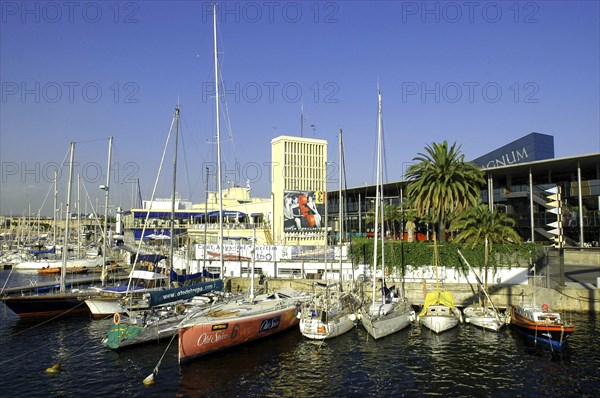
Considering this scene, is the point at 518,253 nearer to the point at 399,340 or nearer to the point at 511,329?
the point at 511,329

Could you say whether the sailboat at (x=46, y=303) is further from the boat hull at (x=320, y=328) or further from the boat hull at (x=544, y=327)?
the boat hull at (x=544, y=327)

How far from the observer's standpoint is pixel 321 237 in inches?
2958

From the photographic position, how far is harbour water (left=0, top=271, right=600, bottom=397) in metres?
22.5

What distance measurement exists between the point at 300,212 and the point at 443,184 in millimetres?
32635

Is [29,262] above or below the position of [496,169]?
below

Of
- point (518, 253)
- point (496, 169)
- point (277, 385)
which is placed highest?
point (496, 169)

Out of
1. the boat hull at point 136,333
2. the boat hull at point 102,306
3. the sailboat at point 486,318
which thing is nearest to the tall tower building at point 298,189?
the boat hull at point 102,306

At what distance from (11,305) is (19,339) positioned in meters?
6.49

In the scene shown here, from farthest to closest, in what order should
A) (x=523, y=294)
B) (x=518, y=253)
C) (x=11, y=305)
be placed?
(x=518, y=253), (x=523, y=294), (x=11, y=305)

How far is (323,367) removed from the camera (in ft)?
85.6

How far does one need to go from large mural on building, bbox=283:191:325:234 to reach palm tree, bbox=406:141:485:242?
28.9 metres

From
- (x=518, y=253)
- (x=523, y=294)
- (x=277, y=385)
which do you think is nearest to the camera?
(x=277, y=385)

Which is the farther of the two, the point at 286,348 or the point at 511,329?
the point at 511,329

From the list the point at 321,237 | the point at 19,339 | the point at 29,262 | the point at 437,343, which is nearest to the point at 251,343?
the point at 437,343
